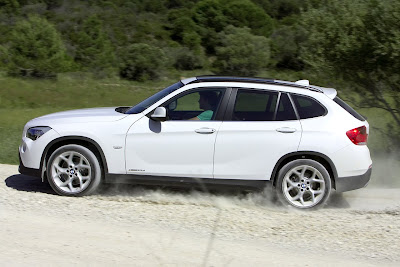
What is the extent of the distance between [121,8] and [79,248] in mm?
54979

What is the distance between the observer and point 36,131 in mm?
7227

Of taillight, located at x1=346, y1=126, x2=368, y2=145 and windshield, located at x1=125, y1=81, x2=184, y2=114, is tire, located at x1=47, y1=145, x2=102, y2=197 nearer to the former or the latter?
windshield, located at x1=125, y1=81, x2=184, y2=114

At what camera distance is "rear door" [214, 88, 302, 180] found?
6.95 m

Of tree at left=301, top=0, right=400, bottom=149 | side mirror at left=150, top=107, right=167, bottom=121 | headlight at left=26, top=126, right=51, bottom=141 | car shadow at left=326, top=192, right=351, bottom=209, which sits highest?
tree at left=301, top=0, right=400, bottom=149

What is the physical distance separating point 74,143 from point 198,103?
1710mm

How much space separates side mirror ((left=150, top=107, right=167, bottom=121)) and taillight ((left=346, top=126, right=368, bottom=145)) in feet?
7.54

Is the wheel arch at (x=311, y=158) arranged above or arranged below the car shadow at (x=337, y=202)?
above

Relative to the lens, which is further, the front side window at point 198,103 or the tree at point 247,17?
the tree at point 247,17

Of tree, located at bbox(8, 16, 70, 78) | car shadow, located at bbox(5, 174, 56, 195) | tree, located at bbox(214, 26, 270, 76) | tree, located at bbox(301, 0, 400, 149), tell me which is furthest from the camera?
tree, located at bbox(214, 26, 270, 76)

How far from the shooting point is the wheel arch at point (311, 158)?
6.98 metres

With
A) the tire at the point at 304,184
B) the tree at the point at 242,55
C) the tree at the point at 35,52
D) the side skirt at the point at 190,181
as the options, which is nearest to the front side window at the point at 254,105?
the tire at the point at 304,184

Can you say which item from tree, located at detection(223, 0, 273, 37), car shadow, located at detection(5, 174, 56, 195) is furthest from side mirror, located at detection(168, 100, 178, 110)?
tree, located at detection(223, 0, 273, 37)

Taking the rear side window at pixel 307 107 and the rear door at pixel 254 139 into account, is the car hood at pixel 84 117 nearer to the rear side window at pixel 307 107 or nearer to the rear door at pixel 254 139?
the rear door at pixel 254 139

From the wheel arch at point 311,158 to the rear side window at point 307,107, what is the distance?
48 centimetres
